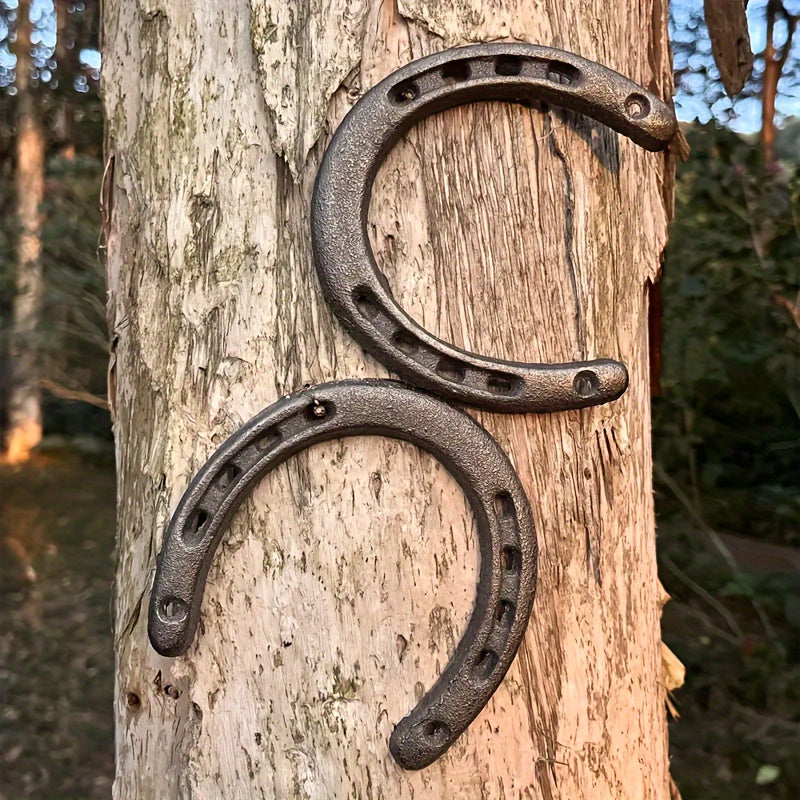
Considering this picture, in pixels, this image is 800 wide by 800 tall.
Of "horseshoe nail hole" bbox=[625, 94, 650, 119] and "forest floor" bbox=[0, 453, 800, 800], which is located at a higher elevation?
"horseshoe nail hole" bbox=[625, 94, 650, 119]

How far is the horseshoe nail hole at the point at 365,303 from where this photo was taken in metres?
0.93

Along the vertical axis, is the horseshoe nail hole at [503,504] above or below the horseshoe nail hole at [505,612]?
above

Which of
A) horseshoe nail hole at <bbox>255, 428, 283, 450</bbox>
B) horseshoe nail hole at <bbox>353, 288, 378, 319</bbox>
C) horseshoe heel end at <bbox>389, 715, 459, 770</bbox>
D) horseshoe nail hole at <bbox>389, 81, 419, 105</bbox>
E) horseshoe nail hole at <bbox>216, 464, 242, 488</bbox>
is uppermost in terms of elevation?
horseshoe nail hole at <bbox>389, 81, 419, 105</bbox>

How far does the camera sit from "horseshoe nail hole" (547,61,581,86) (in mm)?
954

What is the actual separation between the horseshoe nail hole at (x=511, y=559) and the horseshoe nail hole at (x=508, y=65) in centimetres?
49

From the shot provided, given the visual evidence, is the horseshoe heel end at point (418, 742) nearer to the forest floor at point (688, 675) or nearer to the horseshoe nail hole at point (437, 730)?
the horseshoe nail hole at point (437, 730)

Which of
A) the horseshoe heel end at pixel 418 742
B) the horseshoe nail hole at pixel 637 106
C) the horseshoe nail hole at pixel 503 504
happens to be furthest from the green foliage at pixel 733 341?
the horseshoe heel end at pixel 418 742

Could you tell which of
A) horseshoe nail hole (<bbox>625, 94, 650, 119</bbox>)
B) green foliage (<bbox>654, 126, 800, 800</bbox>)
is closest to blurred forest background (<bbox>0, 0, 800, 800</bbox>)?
green foliage (<bbox>654, 126, 800, 800</bbox>)

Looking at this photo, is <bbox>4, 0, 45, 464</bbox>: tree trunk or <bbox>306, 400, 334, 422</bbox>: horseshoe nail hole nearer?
<bbox>306, 400, 334, 422</bbox>: horseshoe nail hole

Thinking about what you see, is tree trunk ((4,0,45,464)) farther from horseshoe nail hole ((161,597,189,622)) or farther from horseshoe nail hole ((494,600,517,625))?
horseshoe nail hole ((494,600,517,625))

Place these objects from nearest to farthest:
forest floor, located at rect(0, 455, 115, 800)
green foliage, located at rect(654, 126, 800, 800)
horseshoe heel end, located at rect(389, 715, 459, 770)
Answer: horseshoe heel end, located at rect(389, 715, 459, 770) < green foliage, located at rect(654, 126, 800, 800) < forest floor, located at rect(0, 455, 115, 800)

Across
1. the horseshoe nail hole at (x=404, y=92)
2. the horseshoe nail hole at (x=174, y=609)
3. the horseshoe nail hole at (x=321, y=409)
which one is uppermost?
the horseshoe nail hole at (x=404, y=92)

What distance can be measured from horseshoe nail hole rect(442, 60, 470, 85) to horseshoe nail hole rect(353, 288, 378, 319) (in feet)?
0.76

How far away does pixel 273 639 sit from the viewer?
0.94m
